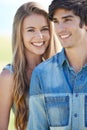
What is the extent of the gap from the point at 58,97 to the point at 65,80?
13cm

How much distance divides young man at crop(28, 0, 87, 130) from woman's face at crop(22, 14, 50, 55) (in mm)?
517

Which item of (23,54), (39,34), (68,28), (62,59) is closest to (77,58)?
(62,59)

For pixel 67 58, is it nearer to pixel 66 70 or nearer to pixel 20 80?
pixel 66 70

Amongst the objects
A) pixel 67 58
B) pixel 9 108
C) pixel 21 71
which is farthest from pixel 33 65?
pixel 67 58

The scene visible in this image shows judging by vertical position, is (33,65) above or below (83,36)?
below

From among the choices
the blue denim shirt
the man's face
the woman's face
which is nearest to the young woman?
the woman's face

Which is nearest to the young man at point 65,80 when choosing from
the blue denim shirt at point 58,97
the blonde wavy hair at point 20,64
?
the blue denim shirt at point 58,97

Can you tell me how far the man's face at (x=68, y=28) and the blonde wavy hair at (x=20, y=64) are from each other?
2.05ft

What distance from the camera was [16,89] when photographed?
3.75 m

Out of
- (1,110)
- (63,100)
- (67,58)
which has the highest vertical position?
(67,58)

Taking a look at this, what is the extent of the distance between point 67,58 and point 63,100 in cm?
32

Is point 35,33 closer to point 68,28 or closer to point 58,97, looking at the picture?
point 68,28

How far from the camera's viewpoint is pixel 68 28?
3123mm

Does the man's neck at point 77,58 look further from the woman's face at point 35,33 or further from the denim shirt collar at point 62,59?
the woman's face at point 35,33
